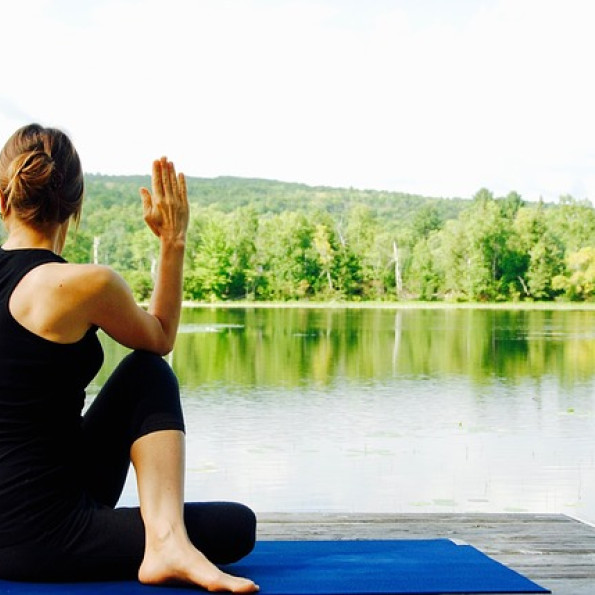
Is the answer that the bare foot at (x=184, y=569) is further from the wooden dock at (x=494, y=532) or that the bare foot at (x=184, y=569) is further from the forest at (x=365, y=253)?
the forest at (x=365, y=253)

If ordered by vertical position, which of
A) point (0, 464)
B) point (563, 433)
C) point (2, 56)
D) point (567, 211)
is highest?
point (2, 56)

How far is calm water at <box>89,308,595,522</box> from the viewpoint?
7090 millimetres

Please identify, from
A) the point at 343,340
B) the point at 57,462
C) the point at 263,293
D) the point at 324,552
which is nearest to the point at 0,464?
the point at 57,462

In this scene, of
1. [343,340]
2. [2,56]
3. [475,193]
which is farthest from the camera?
[475,193]

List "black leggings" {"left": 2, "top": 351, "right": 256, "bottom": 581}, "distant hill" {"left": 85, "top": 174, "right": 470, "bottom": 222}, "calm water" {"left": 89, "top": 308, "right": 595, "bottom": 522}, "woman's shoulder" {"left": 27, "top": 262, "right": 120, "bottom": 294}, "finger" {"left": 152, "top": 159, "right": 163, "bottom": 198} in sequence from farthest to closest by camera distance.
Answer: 1. "distant hill" {"left": 85, "top": 174, "right": 470, "bottom": 222}
2. "calm water" {"left": 89, "top": 308, "right": 595, "bottom": 522}
3. "finger" {"left": 152, "top": 159, "right": 163, "bottom": 198}
4. "black leggings" {"left": 2, "top": 351, "right": 256, "bottom": 581}
5. "woman's shoulder" {"left": 27, "top": 262, "right": 120, "bottom": 294}

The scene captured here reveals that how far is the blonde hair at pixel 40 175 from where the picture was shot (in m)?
1.79

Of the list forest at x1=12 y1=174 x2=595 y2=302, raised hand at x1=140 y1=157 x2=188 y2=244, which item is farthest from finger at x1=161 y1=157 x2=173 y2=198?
forest at x1=12 y1=174 x2=595 y2=302

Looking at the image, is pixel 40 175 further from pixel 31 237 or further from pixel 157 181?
pixel 157 181

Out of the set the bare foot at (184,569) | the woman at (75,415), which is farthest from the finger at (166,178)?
the bare foot at (184,569)

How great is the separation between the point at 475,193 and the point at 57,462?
6018cm

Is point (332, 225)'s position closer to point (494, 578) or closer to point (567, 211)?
point (567, 211)

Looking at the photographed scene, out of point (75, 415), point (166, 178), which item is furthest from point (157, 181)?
point (75, 415)

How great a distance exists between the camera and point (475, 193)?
60969 millimetres

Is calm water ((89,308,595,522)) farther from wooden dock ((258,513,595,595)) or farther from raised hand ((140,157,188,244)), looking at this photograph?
raised hand ((140,157,188,244))
